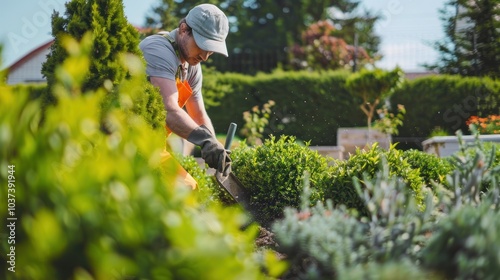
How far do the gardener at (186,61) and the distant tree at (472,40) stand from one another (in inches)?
597

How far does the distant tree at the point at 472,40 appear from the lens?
1781 centimetres

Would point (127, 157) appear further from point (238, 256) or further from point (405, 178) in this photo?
point (405, 178)

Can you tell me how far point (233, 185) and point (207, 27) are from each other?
1.39m

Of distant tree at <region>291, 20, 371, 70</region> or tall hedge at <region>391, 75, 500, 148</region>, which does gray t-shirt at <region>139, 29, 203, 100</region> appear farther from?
distant tree at <region>291, 20, 371, 70</region>

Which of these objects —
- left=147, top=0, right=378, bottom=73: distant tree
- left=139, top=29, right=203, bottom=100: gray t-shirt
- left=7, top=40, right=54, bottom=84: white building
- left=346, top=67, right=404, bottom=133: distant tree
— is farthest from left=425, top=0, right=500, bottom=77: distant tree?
left=7, top=40, right=54, bottom=84: white building

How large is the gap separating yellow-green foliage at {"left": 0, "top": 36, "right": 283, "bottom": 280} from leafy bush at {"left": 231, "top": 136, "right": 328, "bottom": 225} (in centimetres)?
352

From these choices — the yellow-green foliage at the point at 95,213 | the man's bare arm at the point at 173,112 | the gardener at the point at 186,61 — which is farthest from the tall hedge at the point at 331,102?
the yellow-green foliage at the point at 95,213

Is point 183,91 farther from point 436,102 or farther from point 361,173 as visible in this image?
point 436,102

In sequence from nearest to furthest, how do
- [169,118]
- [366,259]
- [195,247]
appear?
[195,247]
[366,259]
[169,118]

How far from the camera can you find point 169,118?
3.86m

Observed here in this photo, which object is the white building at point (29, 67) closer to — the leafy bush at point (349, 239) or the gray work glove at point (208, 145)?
the gray work glove at point (208, 145)

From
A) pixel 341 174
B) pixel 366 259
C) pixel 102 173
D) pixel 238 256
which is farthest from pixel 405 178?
pixel 102 173

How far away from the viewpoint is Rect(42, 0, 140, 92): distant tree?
3209mm

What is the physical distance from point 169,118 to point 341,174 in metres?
1.29
